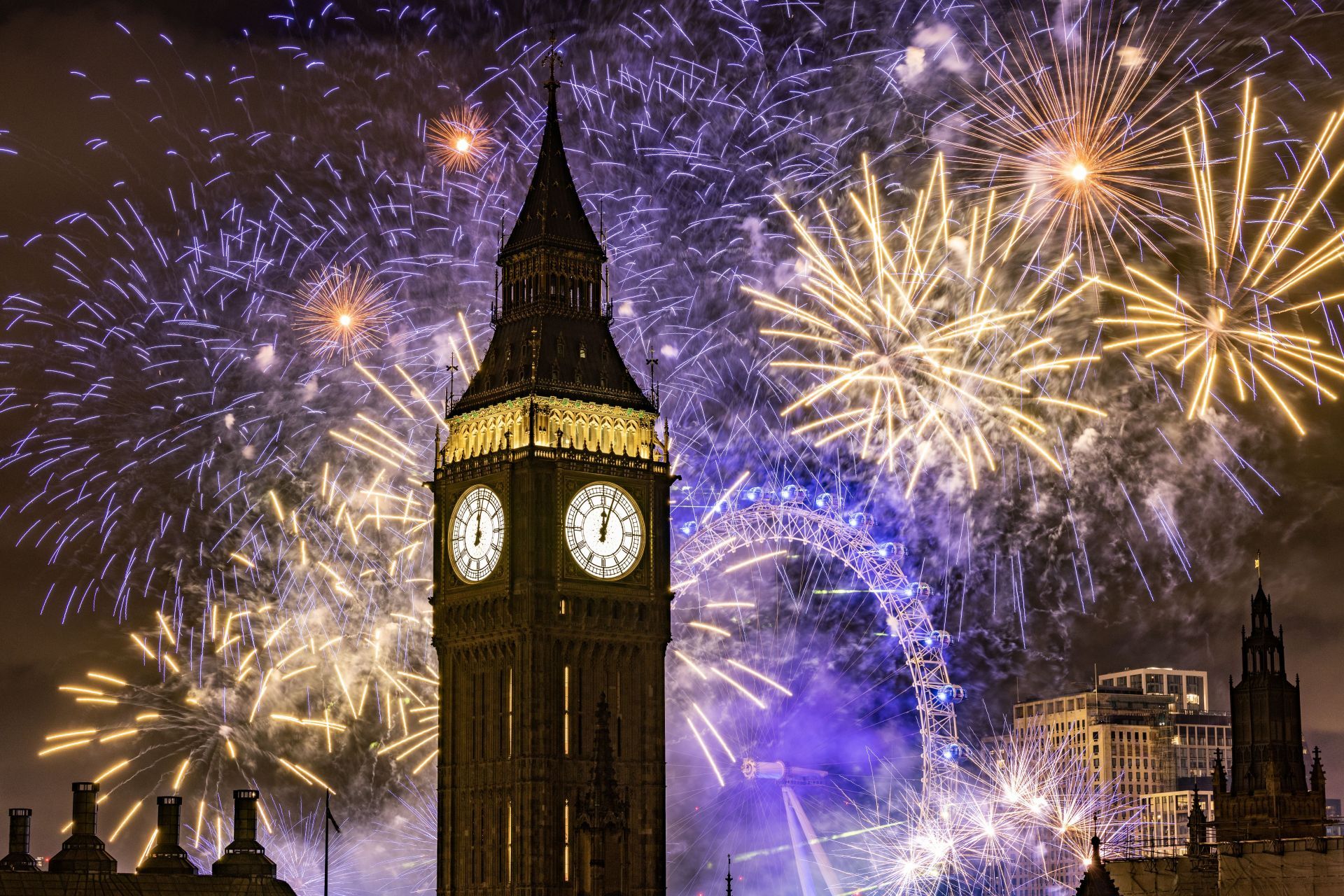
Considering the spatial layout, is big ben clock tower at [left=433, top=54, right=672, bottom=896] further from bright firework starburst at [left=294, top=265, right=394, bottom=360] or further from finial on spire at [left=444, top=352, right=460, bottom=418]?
bright firework starburst at [left=294, top=265, right=394, bottom=360]

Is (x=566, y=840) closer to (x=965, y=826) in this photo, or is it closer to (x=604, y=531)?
(x=604, y=531)

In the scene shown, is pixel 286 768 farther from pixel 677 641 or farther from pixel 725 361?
pixel 725 361

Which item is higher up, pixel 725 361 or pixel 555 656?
pixel 725 361

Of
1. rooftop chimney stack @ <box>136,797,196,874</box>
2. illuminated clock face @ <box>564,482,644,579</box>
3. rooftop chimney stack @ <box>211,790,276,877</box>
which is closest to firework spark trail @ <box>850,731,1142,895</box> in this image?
illuminated clock face @ <box>564,482,644,579</box>

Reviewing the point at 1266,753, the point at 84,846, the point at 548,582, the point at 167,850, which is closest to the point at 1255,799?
the point at 1266,753

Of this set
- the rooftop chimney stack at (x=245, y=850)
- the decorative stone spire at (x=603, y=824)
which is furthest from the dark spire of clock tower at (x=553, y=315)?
the rooftop chimney stack at (x=245, y=850)

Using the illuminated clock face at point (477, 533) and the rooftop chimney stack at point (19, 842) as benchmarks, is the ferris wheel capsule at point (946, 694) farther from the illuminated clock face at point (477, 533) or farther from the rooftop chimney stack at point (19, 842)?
the rooftop chimney stack at point (19, 842)

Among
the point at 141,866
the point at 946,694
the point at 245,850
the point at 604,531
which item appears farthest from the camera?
the point at 946,694

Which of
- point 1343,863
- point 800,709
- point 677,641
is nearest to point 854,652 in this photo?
point 800,709
